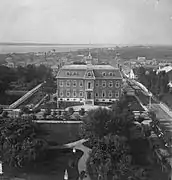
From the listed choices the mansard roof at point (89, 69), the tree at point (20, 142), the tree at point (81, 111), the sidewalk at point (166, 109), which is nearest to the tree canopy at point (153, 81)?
the sidewalk at point (166, 109)

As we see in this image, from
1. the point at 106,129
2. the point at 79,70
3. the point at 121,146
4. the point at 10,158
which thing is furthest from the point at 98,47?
the point at 10,158

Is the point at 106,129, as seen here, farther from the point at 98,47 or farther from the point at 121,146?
the point at 98,47

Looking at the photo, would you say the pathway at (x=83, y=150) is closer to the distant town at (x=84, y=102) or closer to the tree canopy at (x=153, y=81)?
the distant town at (x=84, y=102)

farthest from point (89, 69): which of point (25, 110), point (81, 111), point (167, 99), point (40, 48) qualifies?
point (167, 99)

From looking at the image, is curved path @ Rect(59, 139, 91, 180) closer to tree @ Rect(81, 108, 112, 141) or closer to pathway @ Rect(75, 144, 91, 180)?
pathway @ Rect(75, 144, 91, 180)

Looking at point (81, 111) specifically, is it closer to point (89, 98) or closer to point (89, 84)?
point (89, 98)

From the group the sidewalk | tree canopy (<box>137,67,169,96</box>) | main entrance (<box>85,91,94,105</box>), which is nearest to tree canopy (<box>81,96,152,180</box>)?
main entrance (<box>85,91,94,105</box>)
